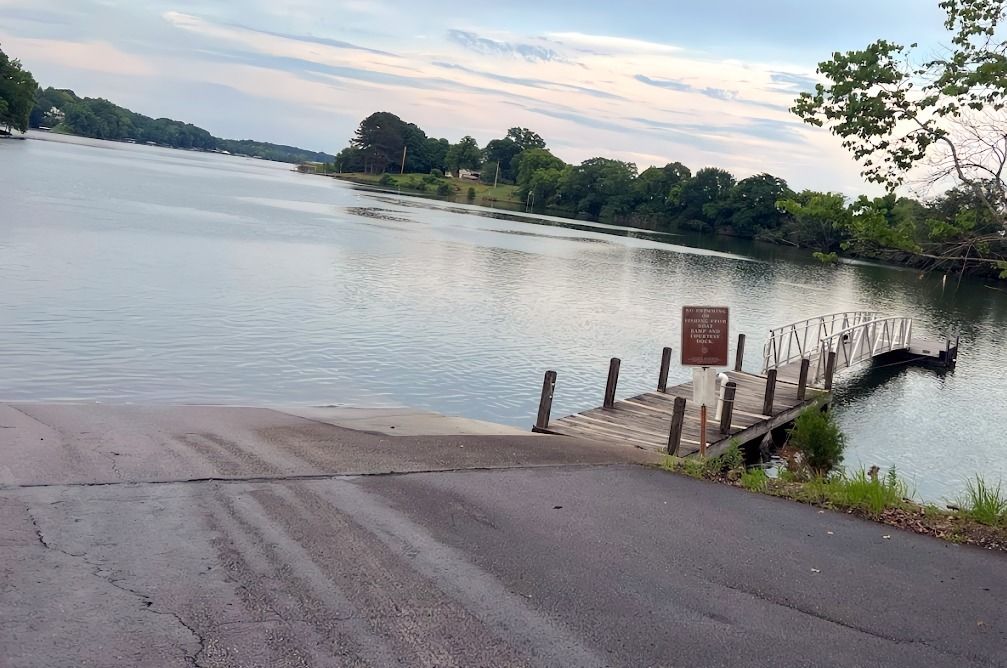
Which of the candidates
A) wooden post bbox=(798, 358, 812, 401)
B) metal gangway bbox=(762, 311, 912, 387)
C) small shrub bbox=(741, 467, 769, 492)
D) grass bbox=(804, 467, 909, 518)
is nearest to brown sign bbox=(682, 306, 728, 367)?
small shrub bbox=(741, 467, 769, 492)

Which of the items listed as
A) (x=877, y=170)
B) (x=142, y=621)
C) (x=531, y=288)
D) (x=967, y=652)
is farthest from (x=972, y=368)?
(x=142, y=621)

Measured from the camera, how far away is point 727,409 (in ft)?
52.9

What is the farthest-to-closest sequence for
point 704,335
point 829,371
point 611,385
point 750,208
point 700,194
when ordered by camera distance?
1. point 700,194
2. point 750,208
3. point 829,371
4. point 611,385
5. point 704,335

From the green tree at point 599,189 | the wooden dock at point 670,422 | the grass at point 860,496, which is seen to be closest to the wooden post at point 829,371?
the wooden dock at point 670,422

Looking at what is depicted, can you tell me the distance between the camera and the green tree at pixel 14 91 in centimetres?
12506

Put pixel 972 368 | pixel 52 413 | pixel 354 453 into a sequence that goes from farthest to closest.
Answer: pixel 972 368 < pixel 52 413 < pixel 354 453

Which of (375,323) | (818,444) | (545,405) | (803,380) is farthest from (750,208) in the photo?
(545,405)

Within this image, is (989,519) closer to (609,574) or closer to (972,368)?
(609,574)

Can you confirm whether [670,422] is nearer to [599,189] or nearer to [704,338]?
[704,338]

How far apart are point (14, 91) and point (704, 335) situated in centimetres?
13801

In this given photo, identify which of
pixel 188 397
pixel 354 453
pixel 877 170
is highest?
pixel 877 170

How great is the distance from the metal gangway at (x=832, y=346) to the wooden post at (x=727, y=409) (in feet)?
25.0

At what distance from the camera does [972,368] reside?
36.4 meters

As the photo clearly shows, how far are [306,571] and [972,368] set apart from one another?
36.2 m
